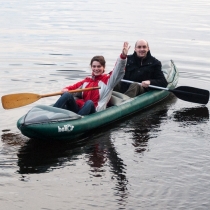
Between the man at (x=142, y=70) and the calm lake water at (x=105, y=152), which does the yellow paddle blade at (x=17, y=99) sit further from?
the man at (x=142, y=70)

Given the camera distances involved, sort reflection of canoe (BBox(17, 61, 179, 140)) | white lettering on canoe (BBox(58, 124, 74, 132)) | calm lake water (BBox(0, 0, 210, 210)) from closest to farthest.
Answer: calm lake water (BBox(0, 0, 210, 210)) < reflection of canoe (BBox(17, 61, 179, 140)) < white lettering on canoe (BBox(58, 124, 74, 132))

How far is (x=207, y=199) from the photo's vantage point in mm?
6531

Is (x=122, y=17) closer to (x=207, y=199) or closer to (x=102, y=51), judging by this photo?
(x=102, y=51)

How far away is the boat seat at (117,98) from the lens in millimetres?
9852

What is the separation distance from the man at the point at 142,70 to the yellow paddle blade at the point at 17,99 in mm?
2122

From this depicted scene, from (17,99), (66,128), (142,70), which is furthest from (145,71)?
(66,128)

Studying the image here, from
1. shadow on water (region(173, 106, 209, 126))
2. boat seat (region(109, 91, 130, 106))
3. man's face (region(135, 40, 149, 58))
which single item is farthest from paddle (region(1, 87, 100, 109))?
man's face (region(135, 40, 149, 58))

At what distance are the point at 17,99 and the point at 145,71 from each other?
270cm

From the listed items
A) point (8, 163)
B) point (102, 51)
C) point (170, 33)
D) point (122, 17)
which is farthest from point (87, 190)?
point (122, 17)

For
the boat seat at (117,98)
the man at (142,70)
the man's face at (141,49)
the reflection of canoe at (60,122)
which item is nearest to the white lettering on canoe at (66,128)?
the reflection of canoe at (60,122)

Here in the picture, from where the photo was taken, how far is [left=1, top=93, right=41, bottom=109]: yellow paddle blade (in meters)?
9.12

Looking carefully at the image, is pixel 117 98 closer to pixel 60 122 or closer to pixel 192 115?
pixel 192 115

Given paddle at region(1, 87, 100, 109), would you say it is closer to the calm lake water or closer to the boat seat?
the calm lake water

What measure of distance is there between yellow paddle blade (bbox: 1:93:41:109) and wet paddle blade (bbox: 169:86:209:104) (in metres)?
2.85
